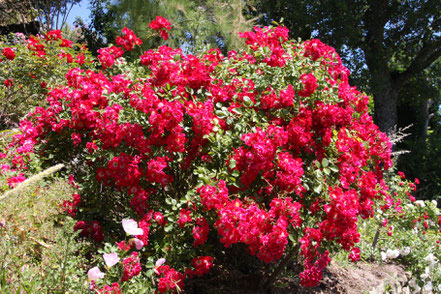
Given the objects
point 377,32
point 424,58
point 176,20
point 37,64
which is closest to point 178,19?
point 176,20

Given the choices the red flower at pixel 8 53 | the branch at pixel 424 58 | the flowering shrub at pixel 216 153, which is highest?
the branch at pixel 424 58

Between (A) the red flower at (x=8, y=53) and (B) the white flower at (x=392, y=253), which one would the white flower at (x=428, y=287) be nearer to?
(B) the white flower at (x=392, y=253)

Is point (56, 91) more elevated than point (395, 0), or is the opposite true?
point (395, 0)

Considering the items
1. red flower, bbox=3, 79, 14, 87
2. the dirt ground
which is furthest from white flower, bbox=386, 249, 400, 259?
red flower, bbox=3, 79, 14, 87

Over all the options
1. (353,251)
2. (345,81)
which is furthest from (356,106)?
(353,251)

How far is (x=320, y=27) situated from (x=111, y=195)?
8632 mm

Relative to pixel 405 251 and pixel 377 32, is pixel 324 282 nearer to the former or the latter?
pixel 405 251

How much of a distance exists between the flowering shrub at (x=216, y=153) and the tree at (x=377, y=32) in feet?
24.3

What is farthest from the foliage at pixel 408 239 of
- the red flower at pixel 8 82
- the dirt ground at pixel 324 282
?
the red flower at pixel 8 82

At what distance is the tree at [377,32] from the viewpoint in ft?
30.2

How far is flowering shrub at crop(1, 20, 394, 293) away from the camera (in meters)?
1.94

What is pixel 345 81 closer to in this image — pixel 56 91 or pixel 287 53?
pixel 287 53

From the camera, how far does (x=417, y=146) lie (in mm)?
12180

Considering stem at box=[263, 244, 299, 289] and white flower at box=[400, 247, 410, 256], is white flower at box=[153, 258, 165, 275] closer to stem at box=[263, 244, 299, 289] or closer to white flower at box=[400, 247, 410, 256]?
stem at box=[263, 244, 299, 289]
